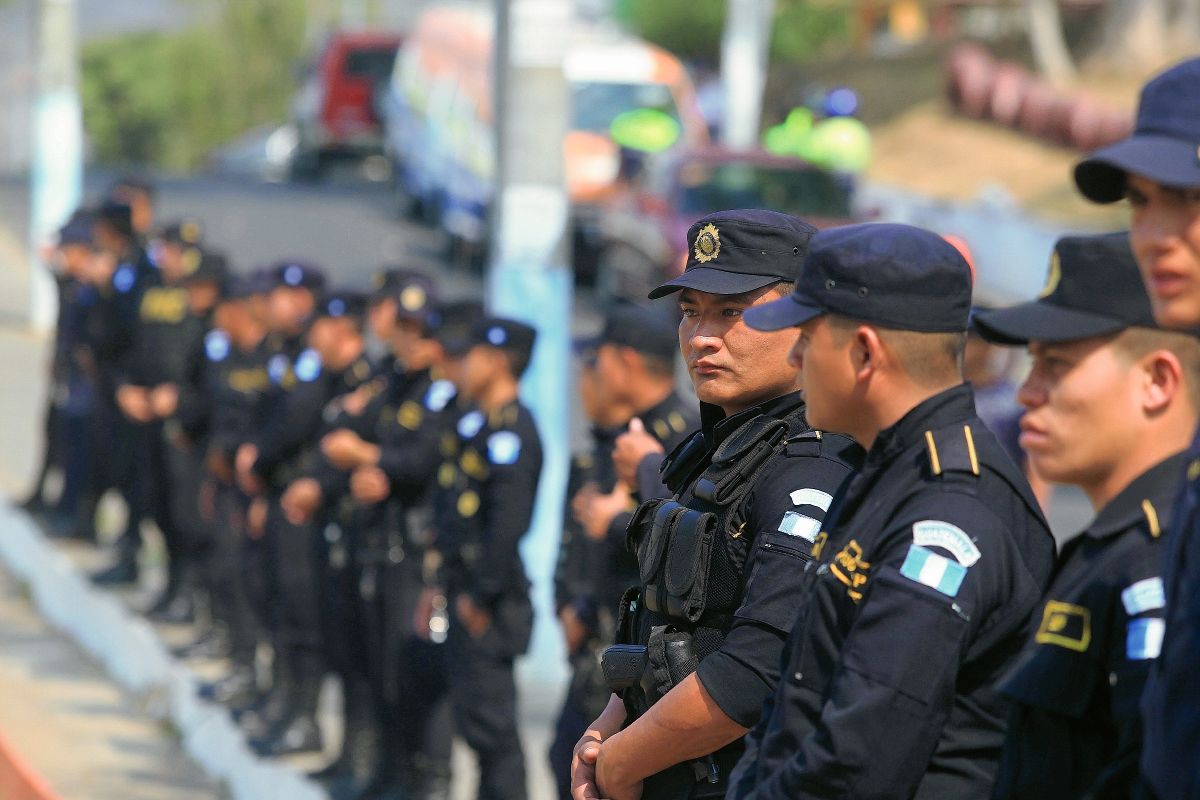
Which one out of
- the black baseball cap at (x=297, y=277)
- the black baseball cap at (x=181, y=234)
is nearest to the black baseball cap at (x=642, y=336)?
the black baseball cap at (x=297, y=277)

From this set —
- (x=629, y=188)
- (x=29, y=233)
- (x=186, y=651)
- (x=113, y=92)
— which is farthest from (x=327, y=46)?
(x=113, y=92)

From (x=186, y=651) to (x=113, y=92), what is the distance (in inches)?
1863

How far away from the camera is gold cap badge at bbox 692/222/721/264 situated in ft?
10.2

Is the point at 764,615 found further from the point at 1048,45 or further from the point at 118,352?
the point at 1048,45

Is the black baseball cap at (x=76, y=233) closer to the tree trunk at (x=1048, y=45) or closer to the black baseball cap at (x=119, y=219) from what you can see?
the black baseball cap at (x=119, y=219)

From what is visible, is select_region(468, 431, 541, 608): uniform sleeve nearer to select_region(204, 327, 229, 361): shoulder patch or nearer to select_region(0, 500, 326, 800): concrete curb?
select_region(0, 500, 326, 800): concrete curb

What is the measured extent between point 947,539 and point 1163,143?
618mm

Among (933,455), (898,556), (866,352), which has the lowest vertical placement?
(898,556)

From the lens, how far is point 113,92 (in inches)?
2064

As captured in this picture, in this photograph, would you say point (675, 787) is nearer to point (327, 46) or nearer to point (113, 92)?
point (327, 46)

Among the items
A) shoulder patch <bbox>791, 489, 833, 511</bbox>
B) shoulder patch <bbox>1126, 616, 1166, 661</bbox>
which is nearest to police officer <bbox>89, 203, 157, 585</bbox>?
shoulder patch <bbox>791, 489, 833, 511</bbox>

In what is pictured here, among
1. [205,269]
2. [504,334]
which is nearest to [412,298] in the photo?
[504,334]

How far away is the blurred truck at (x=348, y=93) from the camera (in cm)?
2623

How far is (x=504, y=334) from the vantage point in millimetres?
5809
